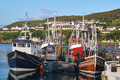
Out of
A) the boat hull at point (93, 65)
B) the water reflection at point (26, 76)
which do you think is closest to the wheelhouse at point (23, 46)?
the water reflection at point (26, 76)

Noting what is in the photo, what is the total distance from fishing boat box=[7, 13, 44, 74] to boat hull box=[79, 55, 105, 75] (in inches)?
342

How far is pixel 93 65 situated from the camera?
121 ft

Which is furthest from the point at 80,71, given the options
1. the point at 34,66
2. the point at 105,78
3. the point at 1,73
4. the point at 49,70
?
the point at 1,73

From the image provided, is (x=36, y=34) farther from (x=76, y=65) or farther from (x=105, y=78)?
(x=105, y=78)

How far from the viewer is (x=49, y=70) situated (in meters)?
41.4

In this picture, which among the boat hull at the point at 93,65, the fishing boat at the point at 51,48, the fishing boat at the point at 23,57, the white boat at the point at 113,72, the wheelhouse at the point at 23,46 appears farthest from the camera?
the fishing boat at the point at 51,48

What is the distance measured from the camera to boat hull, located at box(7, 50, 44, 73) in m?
38.0

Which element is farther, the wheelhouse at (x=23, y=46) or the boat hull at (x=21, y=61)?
the wheelhouse at (x=23, y=46)

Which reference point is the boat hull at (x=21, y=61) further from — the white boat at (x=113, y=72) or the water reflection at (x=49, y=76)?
the white boat at (x=113, y=72)

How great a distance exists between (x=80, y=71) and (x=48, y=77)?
567 centimetres

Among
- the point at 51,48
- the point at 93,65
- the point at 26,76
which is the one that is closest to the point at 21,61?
the point at 26,76

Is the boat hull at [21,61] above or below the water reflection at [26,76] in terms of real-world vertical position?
above

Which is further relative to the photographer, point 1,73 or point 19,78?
point 1,73

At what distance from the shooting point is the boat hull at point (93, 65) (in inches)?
1442
